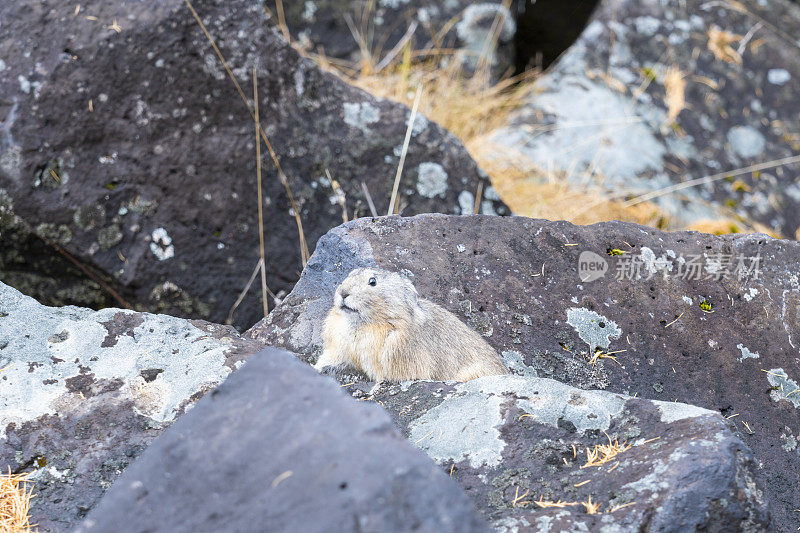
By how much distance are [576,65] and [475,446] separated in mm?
7557

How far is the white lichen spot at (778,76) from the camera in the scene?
9.29 meters

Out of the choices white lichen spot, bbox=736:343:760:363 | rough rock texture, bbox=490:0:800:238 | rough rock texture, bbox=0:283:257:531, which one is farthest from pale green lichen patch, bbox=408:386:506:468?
rough rock texture, bbox=490:0:800:238

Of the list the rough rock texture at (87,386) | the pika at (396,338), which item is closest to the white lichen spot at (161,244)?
→ the rough rock texture at (87,386)

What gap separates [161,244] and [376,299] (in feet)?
7.30

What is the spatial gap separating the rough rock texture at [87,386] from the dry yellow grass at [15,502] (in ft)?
0.13

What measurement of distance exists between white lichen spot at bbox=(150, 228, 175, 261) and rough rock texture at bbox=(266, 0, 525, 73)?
14.5ft

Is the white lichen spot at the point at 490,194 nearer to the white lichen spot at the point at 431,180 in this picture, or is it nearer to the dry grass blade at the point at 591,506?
the white lichen spot at the point at 431,180

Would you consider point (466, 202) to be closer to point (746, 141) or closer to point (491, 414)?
point (491, 414)

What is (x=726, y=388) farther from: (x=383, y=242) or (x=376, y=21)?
(x=376, y=21)

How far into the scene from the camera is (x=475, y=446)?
10.8ft

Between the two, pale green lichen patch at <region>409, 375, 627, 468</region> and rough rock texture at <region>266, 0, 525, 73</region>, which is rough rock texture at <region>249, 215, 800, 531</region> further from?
rough rock texture at <region>266, 0, 525, 73</region>

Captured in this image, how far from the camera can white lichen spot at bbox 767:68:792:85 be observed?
30.5 ft

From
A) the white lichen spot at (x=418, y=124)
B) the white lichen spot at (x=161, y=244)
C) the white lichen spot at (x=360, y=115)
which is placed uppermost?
the white lichen spot at (x=360, y=115)

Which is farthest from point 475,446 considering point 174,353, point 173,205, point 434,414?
point 173,205
